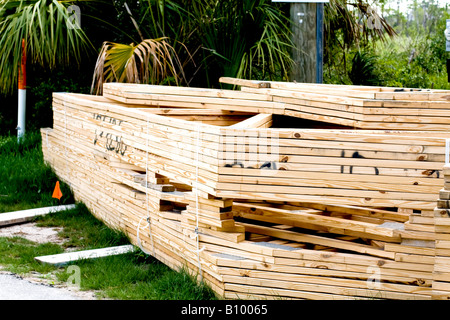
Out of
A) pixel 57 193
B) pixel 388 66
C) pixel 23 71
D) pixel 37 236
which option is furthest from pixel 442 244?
pixel 388 66

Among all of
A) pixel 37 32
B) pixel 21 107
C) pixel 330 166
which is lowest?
pixel 330 166

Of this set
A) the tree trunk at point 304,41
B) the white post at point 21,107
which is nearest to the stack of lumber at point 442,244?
the tree trunk at point 304,41

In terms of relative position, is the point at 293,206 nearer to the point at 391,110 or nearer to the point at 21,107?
the point at 391,110

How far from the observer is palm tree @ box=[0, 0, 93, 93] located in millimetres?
8906

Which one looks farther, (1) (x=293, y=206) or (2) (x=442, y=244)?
(1) (x=293, y=206)

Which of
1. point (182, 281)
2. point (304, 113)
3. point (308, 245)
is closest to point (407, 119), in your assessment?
point (304, 113)

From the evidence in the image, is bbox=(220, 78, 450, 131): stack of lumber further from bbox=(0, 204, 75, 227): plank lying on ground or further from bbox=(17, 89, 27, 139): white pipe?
bbox=(17, 89, 27, 139): white pipe

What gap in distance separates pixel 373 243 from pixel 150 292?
1817 millimetres

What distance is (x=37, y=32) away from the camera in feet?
30.7

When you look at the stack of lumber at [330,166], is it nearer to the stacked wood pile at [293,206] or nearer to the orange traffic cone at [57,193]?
the stacked wood pile at [293,206]

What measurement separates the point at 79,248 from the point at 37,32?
404cm

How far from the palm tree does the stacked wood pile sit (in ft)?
11.5

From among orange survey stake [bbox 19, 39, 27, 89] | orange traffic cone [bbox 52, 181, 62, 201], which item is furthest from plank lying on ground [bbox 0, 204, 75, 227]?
orange survey stake [bbox 19, 39, 27, 89]

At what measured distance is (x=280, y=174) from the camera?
4695mm
